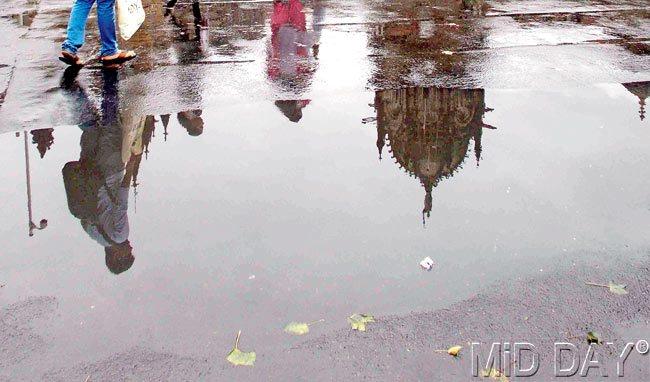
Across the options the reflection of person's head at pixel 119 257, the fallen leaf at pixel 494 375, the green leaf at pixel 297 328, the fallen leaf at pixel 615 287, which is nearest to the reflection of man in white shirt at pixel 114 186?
the reflection of person's head at pixel 119 257

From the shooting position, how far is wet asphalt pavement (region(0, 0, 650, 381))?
155 inches

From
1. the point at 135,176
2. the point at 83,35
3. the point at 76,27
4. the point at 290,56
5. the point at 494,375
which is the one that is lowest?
the point at 494,375

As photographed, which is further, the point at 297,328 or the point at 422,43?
the point at 422,43

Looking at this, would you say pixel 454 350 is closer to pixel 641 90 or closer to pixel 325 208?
pixel 325 208

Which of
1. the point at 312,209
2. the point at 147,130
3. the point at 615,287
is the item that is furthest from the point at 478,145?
the point at 147,130

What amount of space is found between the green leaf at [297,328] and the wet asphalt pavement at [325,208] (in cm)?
7

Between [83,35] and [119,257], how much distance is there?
5.36 m

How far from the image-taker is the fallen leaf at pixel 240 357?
3.70m

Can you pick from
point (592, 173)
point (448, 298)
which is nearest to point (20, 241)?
point (448, 298)

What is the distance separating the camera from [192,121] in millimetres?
7277

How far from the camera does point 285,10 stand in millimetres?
13484

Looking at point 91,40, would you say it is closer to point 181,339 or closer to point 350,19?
point 350,19

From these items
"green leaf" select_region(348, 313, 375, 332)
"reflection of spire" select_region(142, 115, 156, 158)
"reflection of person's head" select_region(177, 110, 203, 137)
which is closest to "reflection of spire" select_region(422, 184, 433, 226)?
"green leaf" select_region(348, 313, 375, 332)

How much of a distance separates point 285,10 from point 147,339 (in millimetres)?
10752
